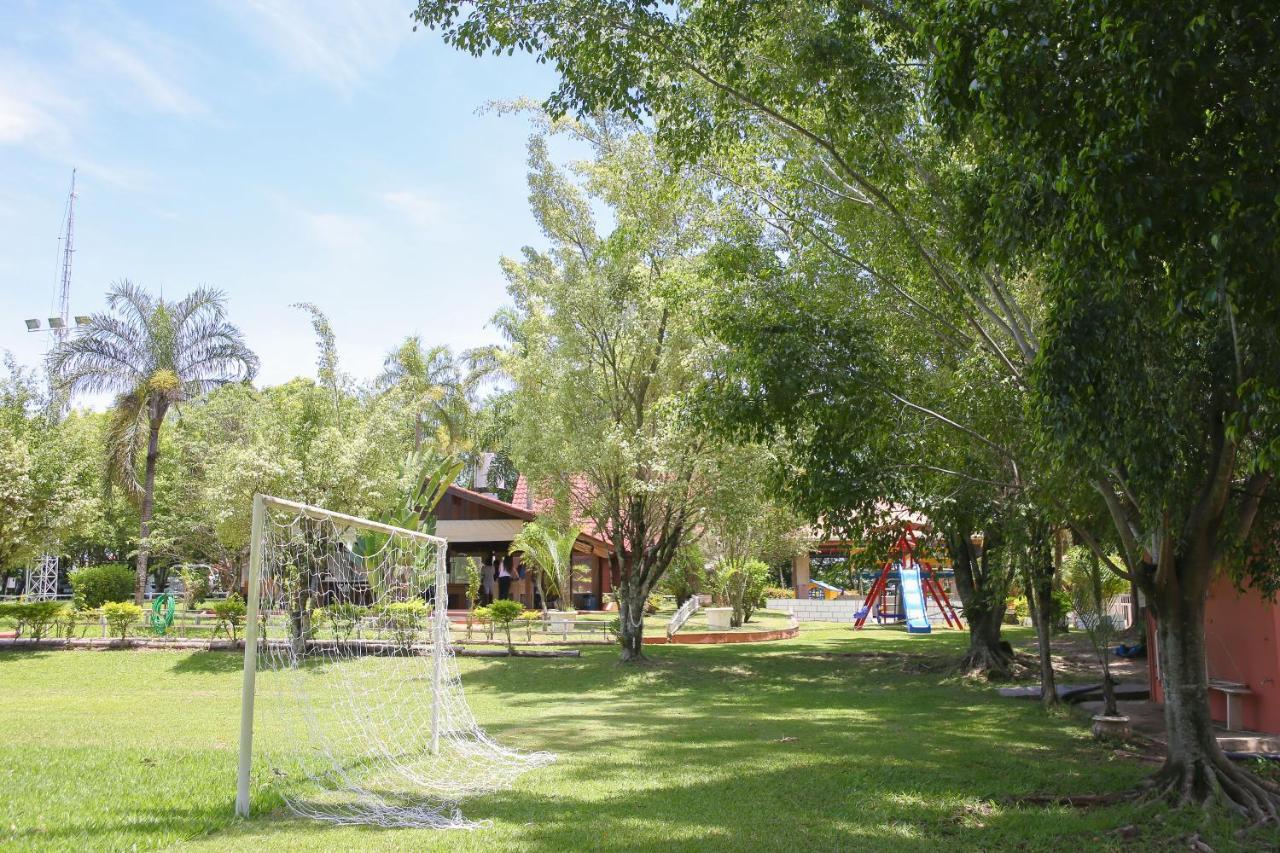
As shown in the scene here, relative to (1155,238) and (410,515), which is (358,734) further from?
(410,515)

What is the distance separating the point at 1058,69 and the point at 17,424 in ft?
79.8

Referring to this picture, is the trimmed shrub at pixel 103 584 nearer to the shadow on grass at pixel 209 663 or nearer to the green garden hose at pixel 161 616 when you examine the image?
the green garden hose at pixel 161 616

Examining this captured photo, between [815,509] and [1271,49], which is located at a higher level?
[1271,49]

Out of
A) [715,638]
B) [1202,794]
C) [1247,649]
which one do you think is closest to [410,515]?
[715,638]

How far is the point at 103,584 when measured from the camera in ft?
101

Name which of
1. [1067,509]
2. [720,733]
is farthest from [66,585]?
[1067,509]

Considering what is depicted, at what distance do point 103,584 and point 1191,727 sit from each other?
31.7 metres

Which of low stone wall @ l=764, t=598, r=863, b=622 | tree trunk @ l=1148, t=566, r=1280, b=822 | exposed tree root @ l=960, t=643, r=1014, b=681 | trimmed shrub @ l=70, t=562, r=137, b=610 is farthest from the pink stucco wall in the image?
trimmed shrub @ l=70, t=562, r=137, b=610

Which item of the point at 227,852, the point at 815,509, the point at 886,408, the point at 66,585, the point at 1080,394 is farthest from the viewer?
the point at 66,585

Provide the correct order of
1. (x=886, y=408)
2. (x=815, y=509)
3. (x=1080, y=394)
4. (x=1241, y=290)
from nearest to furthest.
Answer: (x=1241, y=290) < (x=1080, y=394) < (x=886, y=408) < (x=815, y=509)

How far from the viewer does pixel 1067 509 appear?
9.67 meters

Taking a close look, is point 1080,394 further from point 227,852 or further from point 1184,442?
point 227,852

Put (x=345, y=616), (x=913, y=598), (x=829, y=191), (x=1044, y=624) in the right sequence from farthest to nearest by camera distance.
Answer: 1. (x=913, y=598)
2. (x=345, y=616)
3. (x=1044, y=624)
4. (x=829, y=191)

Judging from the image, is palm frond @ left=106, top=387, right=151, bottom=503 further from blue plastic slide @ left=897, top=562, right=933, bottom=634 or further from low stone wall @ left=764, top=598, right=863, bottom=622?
blue plastic slide @ left=897, top=562, right=933, bottom=634
